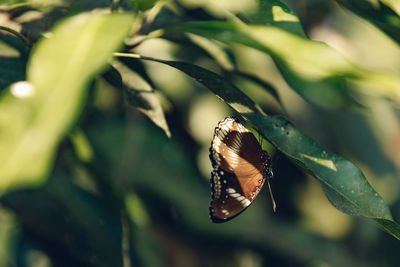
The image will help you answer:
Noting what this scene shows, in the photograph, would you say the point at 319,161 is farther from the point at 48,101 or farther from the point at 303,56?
the point at 48,101

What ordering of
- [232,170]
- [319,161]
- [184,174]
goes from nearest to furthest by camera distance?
[319,161] → [232,170] → [184,174]

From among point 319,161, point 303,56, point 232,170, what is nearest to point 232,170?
point 232,170

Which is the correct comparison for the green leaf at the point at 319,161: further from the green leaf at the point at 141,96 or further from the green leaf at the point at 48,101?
the green leaf at the point at 48,101

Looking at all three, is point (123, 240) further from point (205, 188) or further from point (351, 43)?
point (351, 43)

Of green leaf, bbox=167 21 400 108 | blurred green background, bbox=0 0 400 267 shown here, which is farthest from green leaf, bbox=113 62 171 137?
green leaf, bbox=167 21 400 108

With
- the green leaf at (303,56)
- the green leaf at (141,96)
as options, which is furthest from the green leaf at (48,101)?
the green leaf at (141,96)

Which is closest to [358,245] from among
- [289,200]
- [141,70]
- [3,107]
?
[289,200]

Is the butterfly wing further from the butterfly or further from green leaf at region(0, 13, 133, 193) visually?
green leaf at region(0, 13, 133, 193)
